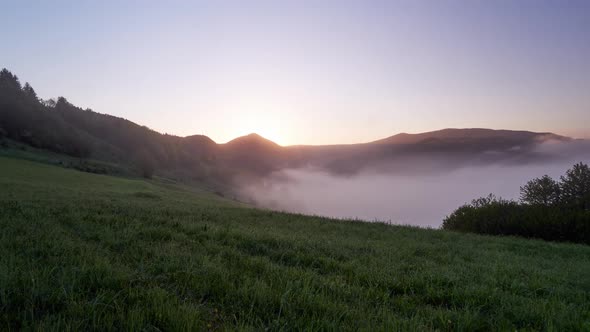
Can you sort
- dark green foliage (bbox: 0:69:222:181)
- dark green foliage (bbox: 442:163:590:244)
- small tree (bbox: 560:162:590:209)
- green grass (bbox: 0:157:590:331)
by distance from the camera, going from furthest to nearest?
dark green foliage (bbox: 0:69:222:181) → small tree (bbox: 560:162:590:209) → dark green foliage (bbox: 442:163:590:244) → green grass (bbox: 0:157:590:331)

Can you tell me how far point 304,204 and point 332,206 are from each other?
15307 millimetres

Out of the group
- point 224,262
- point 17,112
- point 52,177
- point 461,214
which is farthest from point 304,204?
point 224,262

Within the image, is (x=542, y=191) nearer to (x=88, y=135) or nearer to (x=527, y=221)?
(x=527, y=221)

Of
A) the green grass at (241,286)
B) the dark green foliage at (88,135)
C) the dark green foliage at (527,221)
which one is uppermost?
the dark green foliage at (88,135)

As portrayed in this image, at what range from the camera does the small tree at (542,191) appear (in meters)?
33.1

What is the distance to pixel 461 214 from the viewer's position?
20016 mm

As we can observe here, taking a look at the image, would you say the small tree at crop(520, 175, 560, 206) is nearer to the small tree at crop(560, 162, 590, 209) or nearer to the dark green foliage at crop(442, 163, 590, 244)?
the small tree at crop(560, 162, 590, 209)

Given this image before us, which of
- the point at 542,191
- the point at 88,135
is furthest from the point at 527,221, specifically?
the point at 88,135

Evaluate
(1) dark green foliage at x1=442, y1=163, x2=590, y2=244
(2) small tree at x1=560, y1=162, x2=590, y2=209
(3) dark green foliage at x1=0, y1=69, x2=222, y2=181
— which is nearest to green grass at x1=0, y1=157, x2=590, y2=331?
(1) dark green foliage at x1=442, y1=163, x2=590, y2=244

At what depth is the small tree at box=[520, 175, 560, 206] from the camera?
3309cm

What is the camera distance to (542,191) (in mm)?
33500

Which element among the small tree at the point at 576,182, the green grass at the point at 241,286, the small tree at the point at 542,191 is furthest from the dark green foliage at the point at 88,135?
the green grass at the point at 241,286

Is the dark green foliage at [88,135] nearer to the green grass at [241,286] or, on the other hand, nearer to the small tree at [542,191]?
the small tree at [542,191]

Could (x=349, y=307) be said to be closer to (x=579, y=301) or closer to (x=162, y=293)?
(x=162, y=293)
